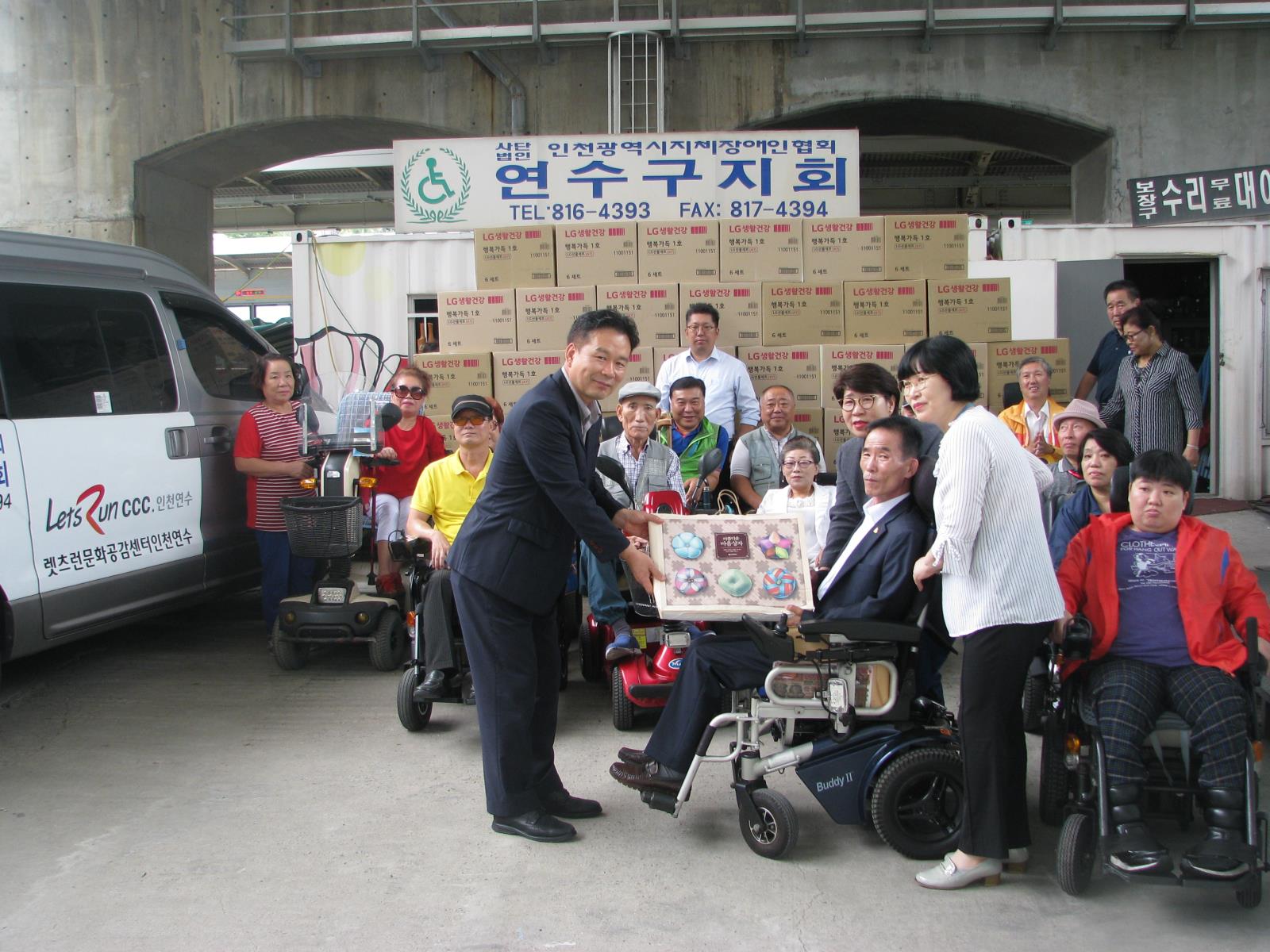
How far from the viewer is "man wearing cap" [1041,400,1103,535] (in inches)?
190

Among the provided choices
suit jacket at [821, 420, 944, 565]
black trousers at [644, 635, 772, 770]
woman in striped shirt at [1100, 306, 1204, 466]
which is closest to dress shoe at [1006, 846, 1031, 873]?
black trousers at [644, 635, 772, 770]

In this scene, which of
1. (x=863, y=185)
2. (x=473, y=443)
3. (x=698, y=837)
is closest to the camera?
(x=698, y=837)

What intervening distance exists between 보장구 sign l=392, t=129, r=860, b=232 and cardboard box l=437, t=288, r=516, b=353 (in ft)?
5.95

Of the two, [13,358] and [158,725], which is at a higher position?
[13,358]

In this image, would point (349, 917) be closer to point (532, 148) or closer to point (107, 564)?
point (107, 564)

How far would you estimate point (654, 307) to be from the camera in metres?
6.59

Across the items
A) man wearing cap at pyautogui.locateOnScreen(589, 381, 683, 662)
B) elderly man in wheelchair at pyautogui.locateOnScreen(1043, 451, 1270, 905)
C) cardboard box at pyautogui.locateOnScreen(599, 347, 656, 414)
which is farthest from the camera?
cardboard box at pyautogui.locateOnScreen(599, 347, 656, 414)

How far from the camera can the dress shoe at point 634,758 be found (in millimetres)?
3449

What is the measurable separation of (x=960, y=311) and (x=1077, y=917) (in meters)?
4.35

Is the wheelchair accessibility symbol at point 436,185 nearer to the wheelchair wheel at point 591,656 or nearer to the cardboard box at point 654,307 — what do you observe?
the cardboard box at point 654,307

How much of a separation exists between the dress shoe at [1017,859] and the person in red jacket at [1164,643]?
0.30 m

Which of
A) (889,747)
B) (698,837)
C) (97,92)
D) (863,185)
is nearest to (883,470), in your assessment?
(889,747)

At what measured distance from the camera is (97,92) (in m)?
11.7

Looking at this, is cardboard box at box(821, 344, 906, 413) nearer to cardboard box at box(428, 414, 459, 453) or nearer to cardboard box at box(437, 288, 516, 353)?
cardboard box at box(437, 288, 516, 353)
